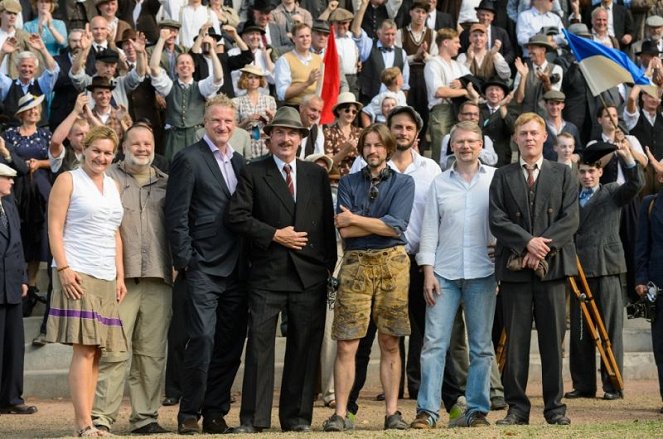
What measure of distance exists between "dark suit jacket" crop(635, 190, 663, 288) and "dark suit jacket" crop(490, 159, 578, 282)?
2120 millimetres

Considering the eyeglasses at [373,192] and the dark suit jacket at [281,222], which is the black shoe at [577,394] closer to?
the dark suit jacket at [281,222]

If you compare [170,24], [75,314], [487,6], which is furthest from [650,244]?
[487,6]

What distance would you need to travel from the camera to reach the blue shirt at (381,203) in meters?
10.8

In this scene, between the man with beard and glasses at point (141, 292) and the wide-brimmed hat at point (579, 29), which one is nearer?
the man with beard and glasses at point (141, 292)

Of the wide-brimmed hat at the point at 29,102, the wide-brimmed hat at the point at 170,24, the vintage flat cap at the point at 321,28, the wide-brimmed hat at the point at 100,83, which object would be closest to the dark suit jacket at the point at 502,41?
the vintage flat cap at the point at 321,28

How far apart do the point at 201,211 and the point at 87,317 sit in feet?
4.36

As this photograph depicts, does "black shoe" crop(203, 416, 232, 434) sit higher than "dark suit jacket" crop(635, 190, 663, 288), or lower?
lower

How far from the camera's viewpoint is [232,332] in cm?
1105

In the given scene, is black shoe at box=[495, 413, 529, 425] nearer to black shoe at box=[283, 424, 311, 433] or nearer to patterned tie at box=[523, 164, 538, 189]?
black shoe at box=[283, 424, 311, 433]

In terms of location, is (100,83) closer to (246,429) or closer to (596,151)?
(596,151)

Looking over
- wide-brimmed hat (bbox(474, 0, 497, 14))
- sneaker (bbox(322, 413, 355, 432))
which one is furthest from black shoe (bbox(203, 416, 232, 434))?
wide-brimmed hat (bbox(474, 0, 497, 14))

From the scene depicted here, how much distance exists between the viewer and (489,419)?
11523 mm

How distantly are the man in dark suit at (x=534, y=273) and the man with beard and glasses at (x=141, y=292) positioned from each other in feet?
8.76

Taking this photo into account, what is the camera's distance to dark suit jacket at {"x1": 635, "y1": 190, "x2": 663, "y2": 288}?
41.4ft
